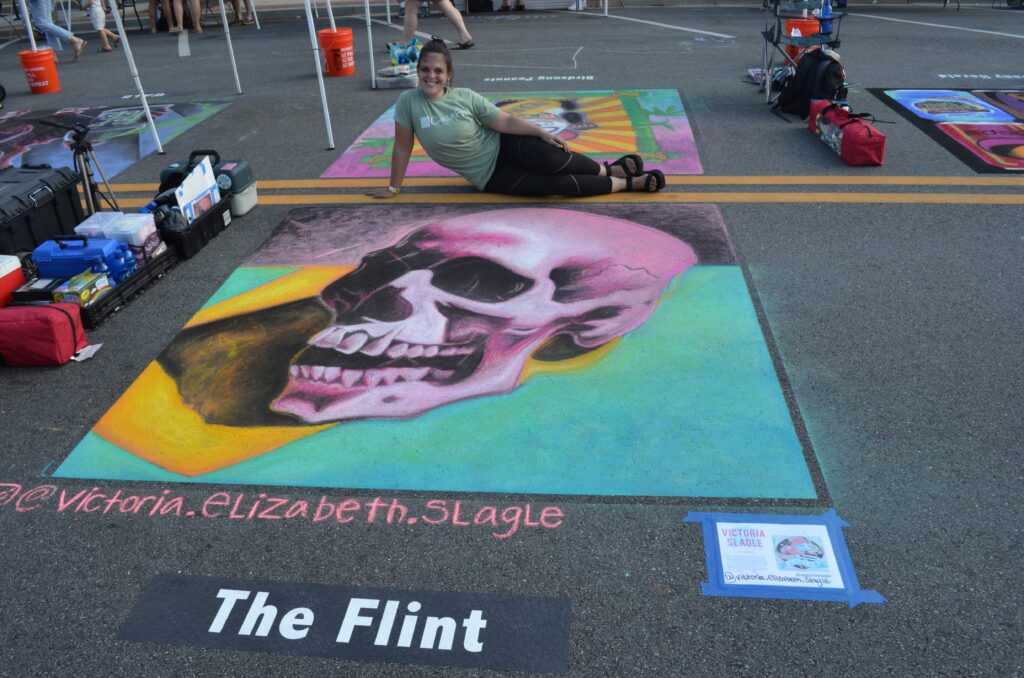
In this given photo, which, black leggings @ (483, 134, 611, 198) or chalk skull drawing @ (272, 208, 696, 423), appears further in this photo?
black leggings @ (483, 134, 611, 198)

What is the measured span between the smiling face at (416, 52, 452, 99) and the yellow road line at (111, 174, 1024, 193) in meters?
1.00

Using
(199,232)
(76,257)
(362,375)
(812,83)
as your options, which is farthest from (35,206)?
(812,83)

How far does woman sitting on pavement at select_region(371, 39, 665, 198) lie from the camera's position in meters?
5.43

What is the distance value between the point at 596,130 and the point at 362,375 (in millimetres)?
4485

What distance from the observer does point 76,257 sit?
4410mm

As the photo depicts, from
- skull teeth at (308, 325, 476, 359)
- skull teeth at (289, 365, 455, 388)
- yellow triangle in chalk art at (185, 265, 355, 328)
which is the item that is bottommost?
skull teeth at (289, 365, 455, 388)

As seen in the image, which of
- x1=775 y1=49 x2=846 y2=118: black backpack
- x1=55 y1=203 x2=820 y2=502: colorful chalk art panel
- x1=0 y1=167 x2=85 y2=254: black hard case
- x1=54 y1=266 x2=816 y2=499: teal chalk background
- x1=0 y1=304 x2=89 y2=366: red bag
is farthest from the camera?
x1=775 y1=49 x2=846 y2=118: black backpack

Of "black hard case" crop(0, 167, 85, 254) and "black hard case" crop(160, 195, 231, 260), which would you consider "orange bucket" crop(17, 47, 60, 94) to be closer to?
"black hard case" crop(0, 167, 85, 254)

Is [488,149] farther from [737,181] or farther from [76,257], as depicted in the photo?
[76,257]

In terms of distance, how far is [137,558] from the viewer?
2.82 meters

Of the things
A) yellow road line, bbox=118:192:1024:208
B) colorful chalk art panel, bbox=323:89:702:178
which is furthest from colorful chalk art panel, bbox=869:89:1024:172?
colorful chalk art panel, bbox=323:89:702:178

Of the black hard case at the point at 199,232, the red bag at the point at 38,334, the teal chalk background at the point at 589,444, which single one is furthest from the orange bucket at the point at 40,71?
the teal chalk background at the point at 589,444

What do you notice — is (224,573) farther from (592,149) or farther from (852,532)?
(592,149)

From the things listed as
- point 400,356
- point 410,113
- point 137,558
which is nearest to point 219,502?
point 137,558
